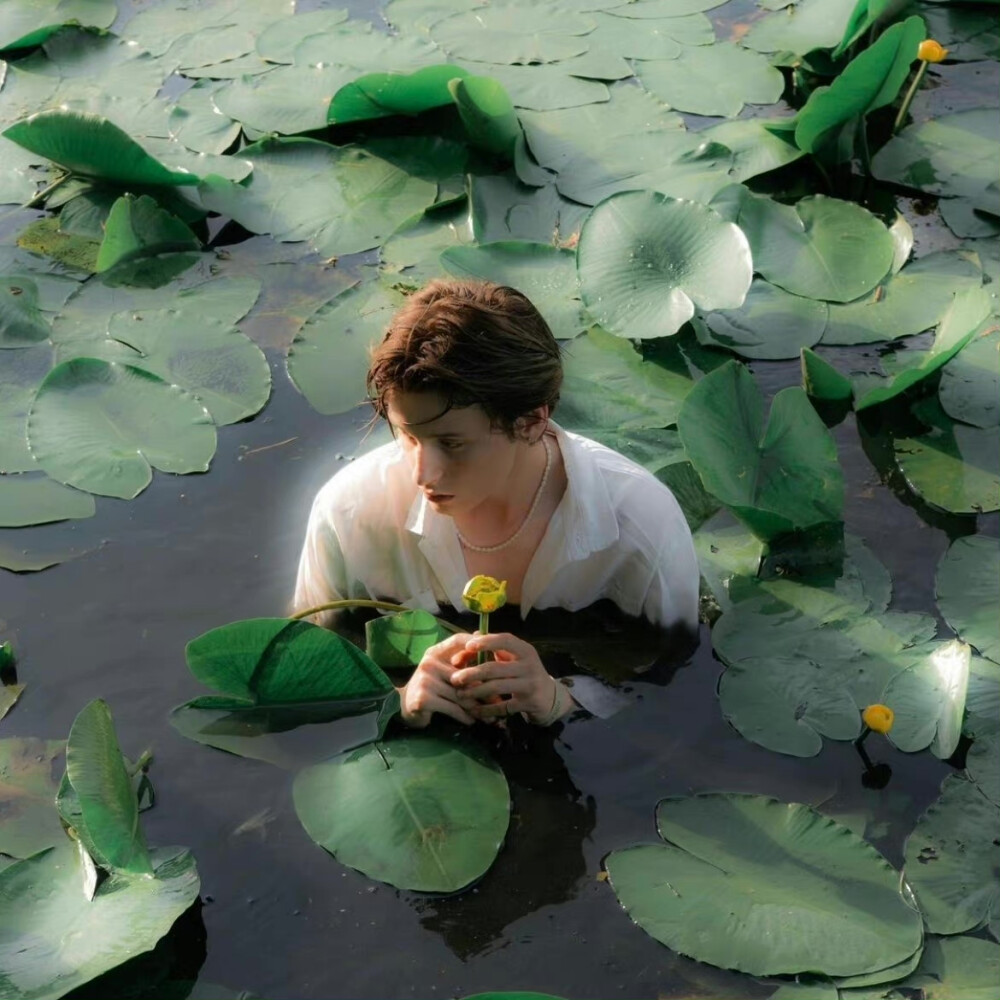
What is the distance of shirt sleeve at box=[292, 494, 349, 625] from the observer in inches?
107

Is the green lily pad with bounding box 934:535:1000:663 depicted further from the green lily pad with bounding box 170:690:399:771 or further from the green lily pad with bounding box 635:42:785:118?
the green lily pad with bounding box 635:42:785:118

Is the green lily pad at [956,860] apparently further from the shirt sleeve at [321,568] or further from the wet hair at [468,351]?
the shirt sleeve at [321,568]

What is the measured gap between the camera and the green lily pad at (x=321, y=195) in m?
4.17

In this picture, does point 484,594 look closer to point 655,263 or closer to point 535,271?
point 655,263

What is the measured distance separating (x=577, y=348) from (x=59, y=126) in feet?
5.54

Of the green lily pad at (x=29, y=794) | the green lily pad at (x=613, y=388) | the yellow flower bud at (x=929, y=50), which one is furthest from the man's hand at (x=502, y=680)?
the yellow flower bud at (x=929, y=50)

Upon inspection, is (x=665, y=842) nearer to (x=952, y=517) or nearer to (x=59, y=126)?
(x=952, y=517)

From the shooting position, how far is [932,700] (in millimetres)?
2787

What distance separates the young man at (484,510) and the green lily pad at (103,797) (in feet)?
1.78

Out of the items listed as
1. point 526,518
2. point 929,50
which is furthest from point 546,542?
point 929,50

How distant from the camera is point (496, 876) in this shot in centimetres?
261

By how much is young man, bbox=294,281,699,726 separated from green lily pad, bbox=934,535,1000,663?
0.61m

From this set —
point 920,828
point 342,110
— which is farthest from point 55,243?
point 920,828

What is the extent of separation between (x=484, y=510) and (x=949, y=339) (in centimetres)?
135
